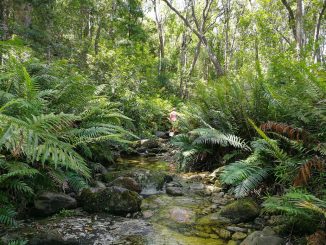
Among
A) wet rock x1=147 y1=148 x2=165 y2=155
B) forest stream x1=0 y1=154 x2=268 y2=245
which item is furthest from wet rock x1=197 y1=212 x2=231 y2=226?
wet rock x1=147 y1=148 x2=165 y2=155

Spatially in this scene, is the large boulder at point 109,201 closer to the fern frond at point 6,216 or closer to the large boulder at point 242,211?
the fern frond at point 6,216

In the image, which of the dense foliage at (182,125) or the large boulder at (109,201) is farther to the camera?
the large boulder at (109,201)

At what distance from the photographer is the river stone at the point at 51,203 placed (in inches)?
131

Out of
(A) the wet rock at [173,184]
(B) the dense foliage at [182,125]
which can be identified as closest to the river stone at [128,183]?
(B) the dense foliage at [182,125]

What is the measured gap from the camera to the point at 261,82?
452cm

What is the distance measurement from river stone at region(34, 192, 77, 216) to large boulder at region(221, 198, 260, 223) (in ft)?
6.10

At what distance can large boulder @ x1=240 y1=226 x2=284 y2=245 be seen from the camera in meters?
2.68

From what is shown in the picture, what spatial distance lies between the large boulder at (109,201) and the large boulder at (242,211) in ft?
3.70

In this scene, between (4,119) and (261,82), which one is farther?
(261,82)

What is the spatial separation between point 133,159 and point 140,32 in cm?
1188

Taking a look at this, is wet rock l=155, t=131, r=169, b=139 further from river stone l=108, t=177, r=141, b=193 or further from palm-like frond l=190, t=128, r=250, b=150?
river stone l=108, t=177, r=141, b=193

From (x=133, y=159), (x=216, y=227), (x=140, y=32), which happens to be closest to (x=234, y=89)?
(x=216, y=227)

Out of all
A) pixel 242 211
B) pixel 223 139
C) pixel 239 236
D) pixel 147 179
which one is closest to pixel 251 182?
pixel 242 211

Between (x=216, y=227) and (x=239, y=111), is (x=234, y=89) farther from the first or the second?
(x=216, y=227)
